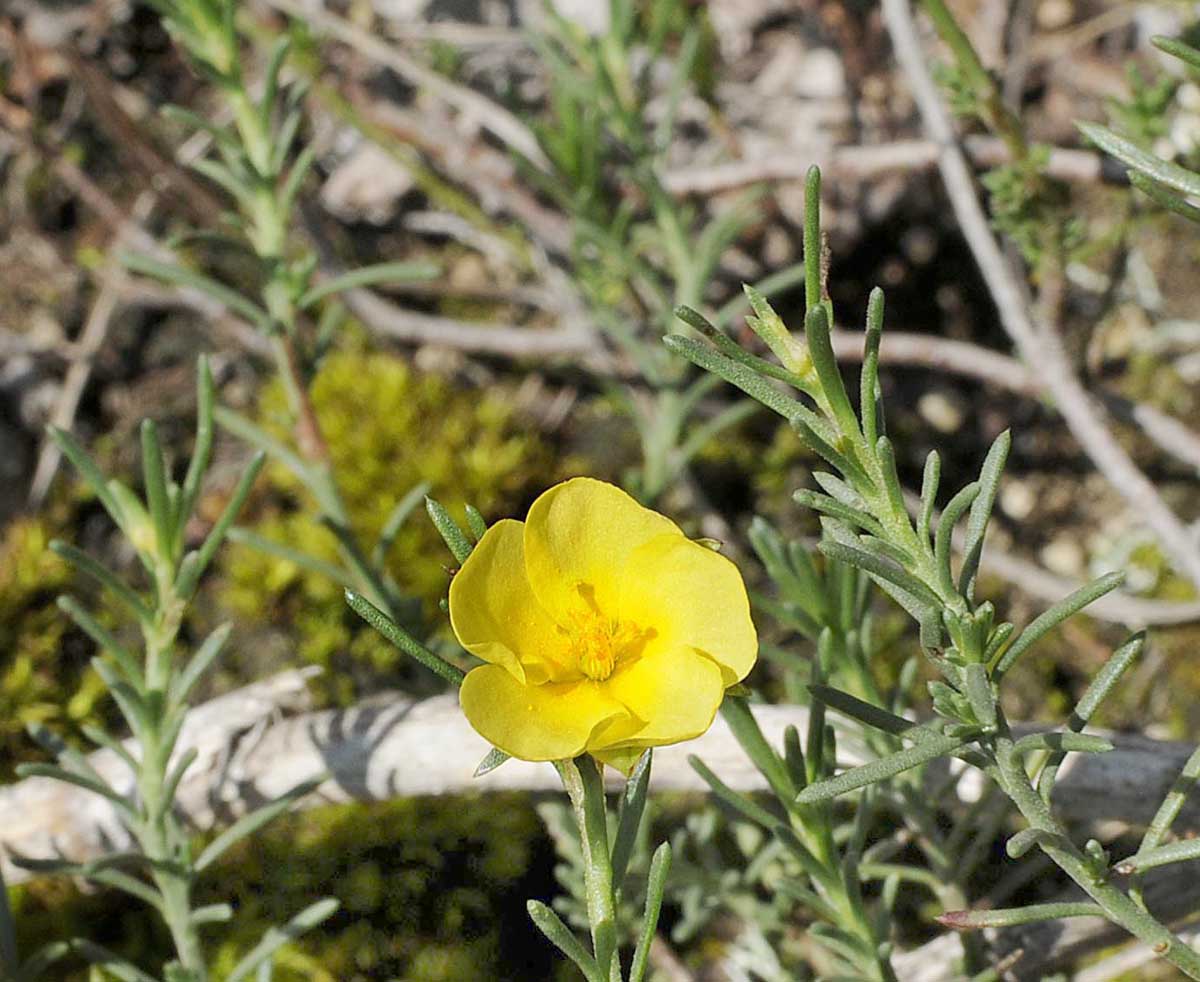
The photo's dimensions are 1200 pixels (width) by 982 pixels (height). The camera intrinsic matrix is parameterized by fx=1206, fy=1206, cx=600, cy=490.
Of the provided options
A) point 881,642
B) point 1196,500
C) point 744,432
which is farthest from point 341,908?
point 1196,500

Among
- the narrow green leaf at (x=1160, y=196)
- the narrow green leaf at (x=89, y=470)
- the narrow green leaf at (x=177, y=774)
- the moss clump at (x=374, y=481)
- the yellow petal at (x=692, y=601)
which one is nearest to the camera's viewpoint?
the yellow petal at (x=692, y=601)

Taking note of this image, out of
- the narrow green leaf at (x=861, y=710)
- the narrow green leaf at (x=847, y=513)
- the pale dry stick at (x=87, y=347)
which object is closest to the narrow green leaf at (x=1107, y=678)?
the narrow green leaf at (x=861, y=710)

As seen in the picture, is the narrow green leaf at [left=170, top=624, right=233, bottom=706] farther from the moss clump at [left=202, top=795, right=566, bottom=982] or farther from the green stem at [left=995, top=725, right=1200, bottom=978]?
the green stem at [left=995, top=725, right=1200, bottom=978]

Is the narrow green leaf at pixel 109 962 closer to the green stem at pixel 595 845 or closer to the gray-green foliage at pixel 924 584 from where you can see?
the green stem at pixel 595 845

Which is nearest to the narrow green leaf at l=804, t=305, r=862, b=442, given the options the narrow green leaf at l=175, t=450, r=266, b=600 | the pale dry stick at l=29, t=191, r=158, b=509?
the narrow green leaf at l=175, t=450, r=266, b=600

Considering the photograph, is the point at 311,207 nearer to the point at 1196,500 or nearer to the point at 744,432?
the point at 744,432
